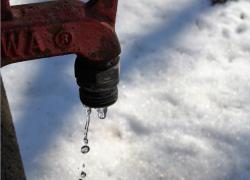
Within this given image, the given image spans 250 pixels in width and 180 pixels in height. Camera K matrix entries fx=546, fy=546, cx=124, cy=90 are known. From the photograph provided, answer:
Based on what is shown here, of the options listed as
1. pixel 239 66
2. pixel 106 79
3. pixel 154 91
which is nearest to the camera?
pixel 106 79

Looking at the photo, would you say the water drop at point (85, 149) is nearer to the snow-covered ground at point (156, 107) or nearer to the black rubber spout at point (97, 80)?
the snow-covered ground at point (156, 107)

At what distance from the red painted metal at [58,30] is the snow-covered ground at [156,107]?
73cm

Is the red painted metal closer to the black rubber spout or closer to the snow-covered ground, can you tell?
the black rubber spout

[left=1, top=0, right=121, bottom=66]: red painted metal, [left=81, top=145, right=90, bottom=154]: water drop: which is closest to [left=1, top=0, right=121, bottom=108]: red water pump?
[left=1, top=0, right=121, bottom=66]: red painted metal

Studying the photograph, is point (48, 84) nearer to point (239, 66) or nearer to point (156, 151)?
point (156, 151)

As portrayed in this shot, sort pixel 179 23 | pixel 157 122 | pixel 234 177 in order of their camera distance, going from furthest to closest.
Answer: pixel 179 23 < pixel 157 122 < pixel 234 177

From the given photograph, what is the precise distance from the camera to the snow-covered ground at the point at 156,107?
1.59m

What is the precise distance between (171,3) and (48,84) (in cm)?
67

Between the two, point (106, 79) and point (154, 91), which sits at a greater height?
point (106, 79)

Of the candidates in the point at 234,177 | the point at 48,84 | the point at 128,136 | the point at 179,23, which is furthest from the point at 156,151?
the point at 179,23

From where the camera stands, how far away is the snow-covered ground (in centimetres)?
159

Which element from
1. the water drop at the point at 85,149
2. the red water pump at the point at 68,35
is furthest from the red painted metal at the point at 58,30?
the water drop at the point at 85,149

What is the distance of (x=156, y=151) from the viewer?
162 cm

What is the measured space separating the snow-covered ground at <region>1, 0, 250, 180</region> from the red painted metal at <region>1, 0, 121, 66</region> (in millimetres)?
727
